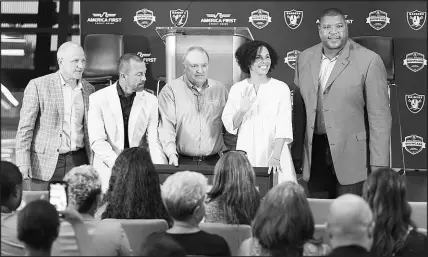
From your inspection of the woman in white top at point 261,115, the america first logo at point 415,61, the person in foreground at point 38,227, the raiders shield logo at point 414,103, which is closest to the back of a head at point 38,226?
the person in foreground at point 38,227

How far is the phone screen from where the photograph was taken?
3.90 m

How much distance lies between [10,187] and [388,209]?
1.94 m

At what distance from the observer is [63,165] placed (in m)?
6.25

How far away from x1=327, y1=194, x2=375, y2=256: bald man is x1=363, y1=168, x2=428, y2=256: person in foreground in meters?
0.38

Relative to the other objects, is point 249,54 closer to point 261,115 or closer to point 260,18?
point 261,115

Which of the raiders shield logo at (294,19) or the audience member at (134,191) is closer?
the audience member at (134,191)

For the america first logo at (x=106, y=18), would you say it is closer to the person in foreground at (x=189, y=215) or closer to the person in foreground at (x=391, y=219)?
the person in foreground at (x=189, y=215)

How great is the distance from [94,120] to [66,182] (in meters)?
2.24

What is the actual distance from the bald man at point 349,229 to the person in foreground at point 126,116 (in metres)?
2.92

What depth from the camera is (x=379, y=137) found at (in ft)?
19.1

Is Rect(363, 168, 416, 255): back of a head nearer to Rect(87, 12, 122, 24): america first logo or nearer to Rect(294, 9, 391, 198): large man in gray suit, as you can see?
Rect(294, 9, 391, 198): large man in gray suit

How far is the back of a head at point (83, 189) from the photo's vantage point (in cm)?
384

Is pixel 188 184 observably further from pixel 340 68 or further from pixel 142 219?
pixel 340 68

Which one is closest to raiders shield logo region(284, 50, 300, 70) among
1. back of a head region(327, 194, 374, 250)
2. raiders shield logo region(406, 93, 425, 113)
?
raiders shield logo region(406, 93, 425, 113)
